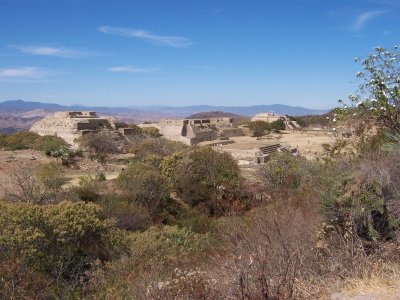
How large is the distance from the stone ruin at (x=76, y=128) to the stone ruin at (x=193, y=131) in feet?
14.2

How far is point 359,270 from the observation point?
4648 mm

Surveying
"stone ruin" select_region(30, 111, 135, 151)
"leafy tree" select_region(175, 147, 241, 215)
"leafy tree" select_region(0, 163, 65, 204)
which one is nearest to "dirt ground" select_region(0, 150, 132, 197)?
"leafy tree" select_region(0, 163, 65, 204)

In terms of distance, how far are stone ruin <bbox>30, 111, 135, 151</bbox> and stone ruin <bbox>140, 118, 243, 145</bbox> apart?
432 cm

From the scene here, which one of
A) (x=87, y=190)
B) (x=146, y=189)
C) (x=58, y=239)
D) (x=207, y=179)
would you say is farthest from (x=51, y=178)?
(x=58, y=239)

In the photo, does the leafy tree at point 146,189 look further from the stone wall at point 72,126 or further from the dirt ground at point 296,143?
the stone wall at point 72,126

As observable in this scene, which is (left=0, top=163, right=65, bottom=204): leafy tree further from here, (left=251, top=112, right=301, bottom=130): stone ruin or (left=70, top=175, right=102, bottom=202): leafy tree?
(left=251, top=112, right=301, bottom=130): stone ruin

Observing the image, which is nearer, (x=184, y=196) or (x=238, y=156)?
(x=184, y=196)

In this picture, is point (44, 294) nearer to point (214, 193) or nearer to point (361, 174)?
point (361, 174)

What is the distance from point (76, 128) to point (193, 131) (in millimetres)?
10776

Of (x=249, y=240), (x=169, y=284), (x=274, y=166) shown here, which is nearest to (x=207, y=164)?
(x=274, y=166)

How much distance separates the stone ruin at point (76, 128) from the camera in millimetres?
32156

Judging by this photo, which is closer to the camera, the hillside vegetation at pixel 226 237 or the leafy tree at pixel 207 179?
the hillside vegetation at pixel 226 237

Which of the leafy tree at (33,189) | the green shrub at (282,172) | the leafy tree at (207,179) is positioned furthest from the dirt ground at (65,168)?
the green shrub at (282,172)

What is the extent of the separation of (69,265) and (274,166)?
36.7ft
